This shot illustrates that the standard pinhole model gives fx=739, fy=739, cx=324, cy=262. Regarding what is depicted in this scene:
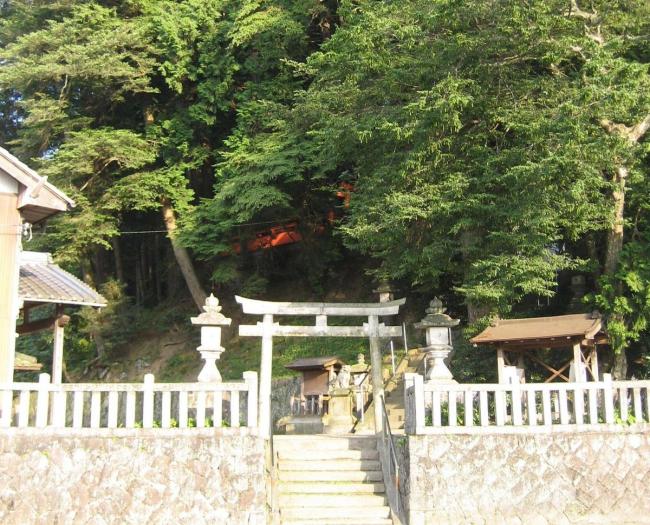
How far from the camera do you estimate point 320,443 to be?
12648mm

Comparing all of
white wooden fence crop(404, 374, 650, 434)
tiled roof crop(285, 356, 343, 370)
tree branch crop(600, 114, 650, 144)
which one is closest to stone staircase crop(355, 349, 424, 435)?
tiled roof crop(285, 356, 343, 370)

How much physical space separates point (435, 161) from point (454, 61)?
7.24 ft

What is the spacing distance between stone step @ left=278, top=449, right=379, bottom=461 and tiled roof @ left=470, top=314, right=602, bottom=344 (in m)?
4.28

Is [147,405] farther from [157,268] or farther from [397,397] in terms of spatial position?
[157,268]

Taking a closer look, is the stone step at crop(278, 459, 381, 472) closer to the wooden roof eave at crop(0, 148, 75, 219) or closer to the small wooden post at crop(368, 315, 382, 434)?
the small wooden post at crop(368, 315, 382, 434)

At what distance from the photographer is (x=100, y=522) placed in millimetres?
10344

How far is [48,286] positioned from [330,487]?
24.9 ft

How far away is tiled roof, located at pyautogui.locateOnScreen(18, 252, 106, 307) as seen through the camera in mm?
14672

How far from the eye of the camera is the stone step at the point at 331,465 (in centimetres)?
1202

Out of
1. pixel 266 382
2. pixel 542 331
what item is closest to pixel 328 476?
pixel 266 382

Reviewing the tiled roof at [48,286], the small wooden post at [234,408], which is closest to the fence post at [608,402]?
the small wooden post at [234,408]

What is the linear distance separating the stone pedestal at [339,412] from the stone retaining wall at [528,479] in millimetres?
5380

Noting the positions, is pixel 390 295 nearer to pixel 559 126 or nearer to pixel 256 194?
pixel 256 194

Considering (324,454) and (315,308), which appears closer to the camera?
(324,454)
